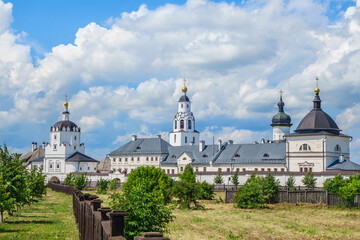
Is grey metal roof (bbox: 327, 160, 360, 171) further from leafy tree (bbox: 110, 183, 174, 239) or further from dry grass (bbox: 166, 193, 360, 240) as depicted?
leafy tree (bbox: 110, 183, 174, 239)

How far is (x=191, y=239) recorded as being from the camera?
17156 mm

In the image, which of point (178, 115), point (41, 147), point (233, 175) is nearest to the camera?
point (233, 175)

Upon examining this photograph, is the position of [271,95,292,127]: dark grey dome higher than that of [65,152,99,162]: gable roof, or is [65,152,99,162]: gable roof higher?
[271,95,292,127]: dark grey dome

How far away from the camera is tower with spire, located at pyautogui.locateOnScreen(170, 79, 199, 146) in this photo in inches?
3755

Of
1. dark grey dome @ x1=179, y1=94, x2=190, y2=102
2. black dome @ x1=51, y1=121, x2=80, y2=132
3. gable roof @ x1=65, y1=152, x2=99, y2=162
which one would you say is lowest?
gable roof @ x1=65, y1=152, x2=99, y2=162

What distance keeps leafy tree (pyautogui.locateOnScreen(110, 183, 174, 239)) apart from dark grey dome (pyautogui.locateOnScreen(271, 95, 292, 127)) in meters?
82.3

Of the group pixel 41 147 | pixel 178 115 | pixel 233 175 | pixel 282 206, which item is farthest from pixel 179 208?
pixel 41 147

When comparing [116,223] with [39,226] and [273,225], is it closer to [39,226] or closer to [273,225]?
[39,226]

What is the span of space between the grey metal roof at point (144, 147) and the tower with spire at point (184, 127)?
287 inches

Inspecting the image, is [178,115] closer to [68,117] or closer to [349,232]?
[68,117]

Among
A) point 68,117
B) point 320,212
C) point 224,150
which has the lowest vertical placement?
point 320,212

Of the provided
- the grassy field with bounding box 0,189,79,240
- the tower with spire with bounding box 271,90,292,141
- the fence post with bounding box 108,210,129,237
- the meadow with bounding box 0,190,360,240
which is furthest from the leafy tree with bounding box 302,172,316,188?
the fence post with bounding box 108,210,129,237

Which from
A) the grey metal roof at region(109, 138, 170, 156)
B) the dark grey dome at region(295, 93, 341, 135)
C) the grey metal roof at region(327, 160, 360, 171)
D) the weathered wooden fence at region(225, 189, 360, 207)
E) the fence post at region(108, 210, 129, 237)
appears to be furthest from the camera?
the grey metal roof at region(109, 138, 170, 156)

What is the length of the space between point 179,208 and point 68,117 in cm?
6997
